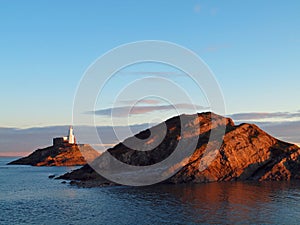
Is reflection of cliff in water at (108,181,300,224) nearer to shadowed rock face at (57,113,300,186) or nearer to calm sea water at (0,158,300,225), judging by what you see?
calm sea water at (0,158,300,225)

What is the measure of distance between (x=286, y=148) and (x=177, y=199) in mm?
71805

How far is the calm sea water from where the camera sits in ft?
212

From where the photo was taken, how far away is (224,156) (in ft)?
426

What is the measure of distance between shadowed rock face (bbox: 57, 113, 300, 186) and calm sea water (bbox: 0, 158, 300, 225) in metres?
15.0

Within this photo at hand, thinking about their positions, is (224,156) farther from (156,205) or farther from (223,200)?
(156,205)

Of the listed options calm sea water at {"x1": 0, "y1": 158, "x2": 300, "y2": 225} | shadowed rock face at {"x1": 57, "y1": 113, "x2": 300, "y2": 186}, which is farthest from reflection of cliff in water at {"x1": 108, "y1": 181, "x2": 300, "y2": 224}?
shadowed rock face at {"x1": 57, "y1": 113, "x2": 300, "y2": 186}

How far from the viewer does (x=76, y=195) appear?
9650cm

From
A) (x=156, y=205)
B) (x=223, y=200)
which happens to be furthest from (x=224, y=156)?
(x=156, y=205)

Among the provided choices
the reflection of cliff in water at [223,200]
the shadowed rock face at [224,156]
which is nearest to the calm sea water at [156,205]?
the reflection of cliff in water at [223,200]

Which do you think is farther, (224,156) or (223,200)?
(224,156)

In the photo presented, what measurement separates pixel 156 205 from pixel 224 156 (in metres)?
58.8

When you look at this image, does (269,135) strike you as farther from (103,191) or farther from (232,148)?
(103,191)

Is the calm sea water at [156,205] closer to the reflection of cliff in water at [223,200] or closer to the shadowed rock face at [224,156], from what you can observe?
the reflection of cliff in water at [223,200]

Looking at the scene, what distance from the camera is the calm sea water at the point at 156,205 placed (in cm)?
6469
